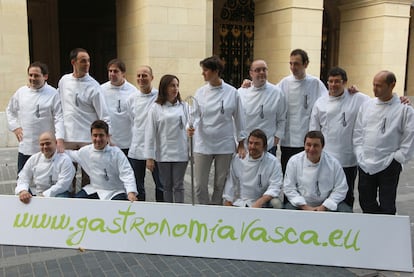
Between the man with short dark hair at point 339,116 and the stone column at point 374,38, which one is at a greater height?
the stone column at point 374,38

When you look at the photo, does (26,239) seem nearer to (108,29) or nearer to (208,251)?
(208,251)

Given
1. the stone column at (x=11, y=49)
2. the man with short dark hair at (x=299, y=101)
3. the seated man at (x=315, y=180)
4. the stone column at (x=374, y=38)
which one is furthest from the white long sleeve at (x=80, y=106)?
the stone column at (x=374, y=38)

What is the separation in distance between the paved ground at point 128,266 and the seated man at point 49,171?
768mm

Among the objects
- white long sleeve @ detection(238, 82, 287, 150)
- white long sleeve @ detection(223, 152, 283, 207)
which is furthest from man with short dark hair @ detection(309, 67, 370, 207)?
white long sleeve @ detection(223, 152, 283, 207)

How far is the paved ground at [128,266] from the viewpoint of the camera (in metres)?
3.84

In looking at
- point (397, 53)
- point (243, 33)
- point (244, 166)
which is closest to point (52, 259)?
point (244, 166)

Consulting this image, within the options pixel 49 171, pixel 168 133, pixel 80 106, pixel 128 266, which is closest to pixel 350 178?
pixel 168 133

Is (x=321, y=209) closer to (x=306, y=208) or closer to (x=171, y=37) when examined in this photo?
(x=306, y=208)

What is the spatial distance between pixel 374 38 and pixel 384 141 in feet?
35.8

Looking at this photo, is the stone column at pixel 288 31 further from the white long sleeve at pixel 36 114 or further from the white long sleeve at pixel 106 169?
the white long sleeve at pixel 106 169

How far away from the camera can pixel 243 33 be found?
16984 millimetres

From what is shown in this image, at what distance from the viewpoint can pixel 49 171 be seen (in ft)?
16.1

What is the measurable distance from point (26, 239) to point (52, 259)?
1.43 ft

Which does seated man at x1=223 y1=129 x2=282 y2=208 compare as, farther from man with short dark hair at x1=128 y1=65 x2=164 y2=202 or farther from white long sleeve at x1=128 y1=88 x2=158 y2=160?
white long sleeve at x1=128 y1=88 x2=158 y2=160
